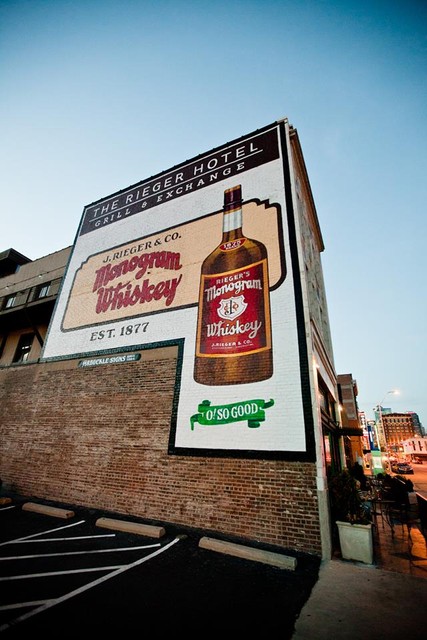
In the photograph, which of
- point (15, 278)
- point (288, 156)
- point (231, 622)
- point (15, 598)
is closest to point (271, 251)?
point (288, 156)

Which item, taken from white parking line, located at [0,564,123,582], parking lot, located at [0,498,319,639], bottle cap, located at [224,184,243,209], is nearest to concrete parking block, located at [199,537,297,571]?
parking lot, located at [0,498,319,639]

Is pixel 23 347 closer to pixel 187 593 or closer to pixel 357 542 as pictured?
pixel 187 593

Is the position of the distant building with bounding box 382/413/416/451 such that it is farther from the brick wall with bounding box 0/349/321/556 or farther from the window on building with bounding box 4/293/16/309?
the window on building with bounding box 4/293/16/309

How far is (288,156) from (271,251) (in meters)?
4.08

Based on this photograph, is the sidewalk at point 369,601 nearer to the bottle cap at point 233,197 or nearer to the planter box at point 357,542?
the planter box at point 357,542

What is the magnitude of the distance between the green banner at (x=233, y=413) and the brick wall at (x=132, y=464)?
86 cm

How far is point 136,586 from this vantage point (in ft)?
13.2

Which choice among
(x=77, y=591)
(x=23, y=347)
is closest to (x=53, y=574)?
(x=77, y=591)

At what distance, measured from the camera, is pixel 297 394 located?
21.5ft

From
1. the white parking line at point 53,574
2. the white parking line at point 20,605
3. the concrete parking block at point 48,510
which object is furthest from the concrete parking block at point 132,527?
the white parking line at point 20,605

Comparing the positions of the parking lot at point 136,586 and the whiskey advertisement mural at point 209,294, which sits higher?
the whiskey advertisement mural at point 209,294

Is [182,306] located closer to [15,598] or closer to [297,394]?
[297,394]

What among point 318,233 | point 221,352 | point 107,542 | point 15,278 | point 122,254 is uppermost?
point 318,233

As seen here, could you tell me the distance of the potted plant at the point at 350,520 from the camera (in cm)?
526
